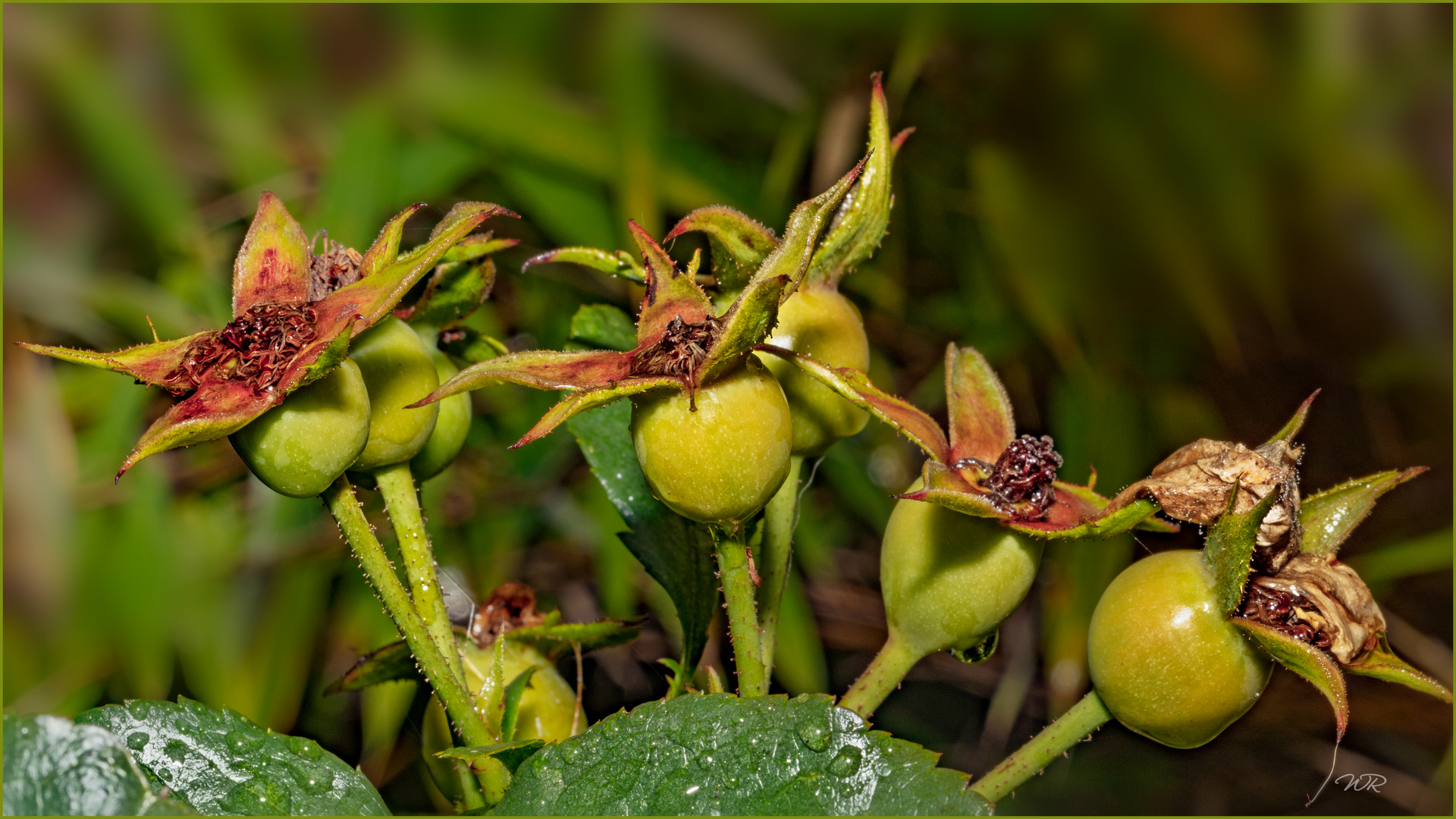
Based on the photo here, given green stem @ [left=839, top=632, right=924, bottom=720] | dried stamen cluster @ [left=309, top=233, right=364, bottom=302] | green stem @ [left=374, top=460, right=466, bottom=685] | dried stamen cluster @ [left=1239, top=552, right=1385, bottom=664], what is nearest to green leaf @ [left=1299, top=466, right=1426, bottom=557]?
dried stamen cluster @ [left=1239, top=552, right=1385, bottom=664]

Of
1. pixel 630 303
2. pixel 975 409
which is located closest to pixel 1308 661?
pixel 975 409

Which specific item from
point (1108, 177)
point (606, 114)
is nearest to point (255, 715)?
point (606, 114)

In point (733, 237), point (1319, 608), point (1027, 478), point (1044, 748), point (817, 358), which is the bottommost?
point (1044, 748)

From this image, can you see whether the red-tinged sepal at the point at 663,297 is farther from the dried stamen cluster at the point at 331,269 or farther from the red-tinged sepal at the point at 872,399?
the dried stamen cluster at the point at 331,269

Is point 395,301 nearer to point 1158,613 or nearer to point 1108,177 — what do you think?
point 1158,613

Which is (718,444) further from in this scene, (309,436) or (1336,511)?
(1336,511)

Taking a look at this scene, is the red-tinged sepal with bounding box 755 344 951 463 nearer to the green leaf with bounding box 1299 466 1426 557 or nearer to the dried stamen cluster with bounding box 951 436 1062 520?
the dried stamen cluster with bounding box 951 436 1062 520

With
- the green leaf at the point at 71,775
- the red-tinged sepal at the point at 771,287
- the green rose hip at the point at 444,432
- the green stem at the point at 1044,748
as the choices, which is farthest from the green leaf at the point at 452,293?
the green stem at the point at 1044,748
